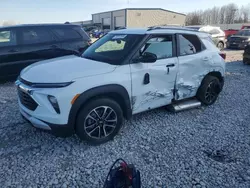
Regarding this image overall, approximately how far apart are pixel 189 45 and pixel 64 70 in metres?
2.58

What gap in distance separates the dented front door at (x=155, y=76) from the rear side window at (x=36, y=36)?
4261mm

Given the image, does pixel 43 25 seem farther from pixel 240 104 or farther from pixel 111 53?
pixel 240 104

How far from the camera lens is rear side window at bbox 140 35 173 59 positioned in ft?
11.9

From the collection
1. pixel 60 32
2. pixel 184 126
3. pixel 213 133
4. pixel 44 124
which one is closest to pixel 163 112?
pixel 184 126

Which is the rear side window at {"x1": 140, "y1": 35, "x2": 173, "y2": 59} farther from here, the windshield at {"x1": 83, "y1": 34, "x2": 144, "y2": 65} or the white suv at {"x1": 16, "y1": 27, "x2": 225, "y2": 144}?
the windshield at {"x1": 83, "y1": 34, "x2": 144, "y2": 65}

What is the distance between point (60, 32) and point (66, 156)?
502 cm

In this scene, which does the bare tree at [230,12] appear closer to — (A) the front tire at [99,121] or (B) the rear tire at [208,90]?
(B) the rear tire at [208,90]

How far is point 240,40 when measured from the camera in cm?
1573

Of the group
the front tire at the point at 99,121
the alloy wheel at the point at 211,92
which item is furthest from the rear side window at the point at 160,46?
the alloy wheel at the point at 211,92

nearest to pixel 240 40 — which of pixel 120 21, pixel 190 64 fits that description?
pixel 190 64

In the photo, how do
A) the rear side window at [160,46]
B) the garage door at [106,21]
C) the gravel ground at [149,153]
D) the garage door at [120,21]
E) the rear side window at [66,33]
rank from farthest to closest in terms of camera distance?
the garage door at [106,21] < the garage door at [120,21] < the rear side window at [66,33] < the rear side window at [160,46] < the gravel ground at [149,153]

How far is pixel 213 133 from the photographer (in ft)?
12.0

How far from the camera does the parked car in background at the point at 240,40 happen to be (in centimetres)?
1559

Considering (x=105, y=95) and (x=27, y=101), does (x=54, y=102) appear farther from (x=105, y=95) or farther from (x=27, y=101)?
(x=105, y=95)
